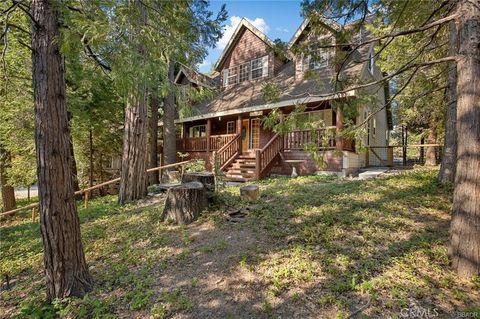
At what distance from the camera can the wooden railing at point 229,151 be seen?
511 inches

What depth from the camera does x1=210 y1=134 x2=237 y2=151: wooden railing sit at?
14.4 meters

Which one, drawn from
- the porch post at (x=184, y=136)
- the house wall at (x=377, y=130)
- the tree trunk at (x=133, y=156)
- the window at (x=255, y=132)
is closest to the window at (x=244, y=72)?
the window at (x=255, y=132)

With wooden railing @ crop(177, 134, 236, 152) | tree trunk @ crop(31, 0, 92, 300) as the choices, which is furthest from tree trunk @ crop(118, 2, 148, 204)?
wooden railing @ crop(177, 134, 236, 152)

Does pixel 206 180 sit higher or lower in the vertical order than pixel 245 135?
lower

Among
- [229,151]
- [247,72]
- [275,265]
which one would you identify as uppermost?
[247,72]

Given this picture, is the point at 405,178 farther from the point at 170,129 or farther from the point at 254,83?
the point at 170,129

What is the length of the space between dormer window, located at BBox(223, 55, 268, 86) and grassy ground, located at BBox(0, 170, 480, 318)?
416 inches

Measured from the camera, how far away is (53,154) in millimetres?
3521

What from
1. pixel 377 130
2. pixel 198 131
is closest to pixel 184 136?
pixel 198 131

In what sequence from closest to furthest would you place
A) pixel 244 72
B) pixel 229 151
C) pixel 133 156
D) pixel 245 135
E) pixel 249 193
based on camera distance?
1. pixel 249 193
2. pixel 133 156
3. pixel 229 151
4. pixel 245 135
5. pixel 244 72

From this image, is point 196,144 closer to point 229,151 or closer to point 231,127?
point 231,127

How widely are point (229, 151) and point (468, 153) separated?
34.2 feet

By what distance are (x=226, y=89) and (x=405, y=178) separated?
11.7 m

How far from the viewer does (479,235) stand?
3559mm
